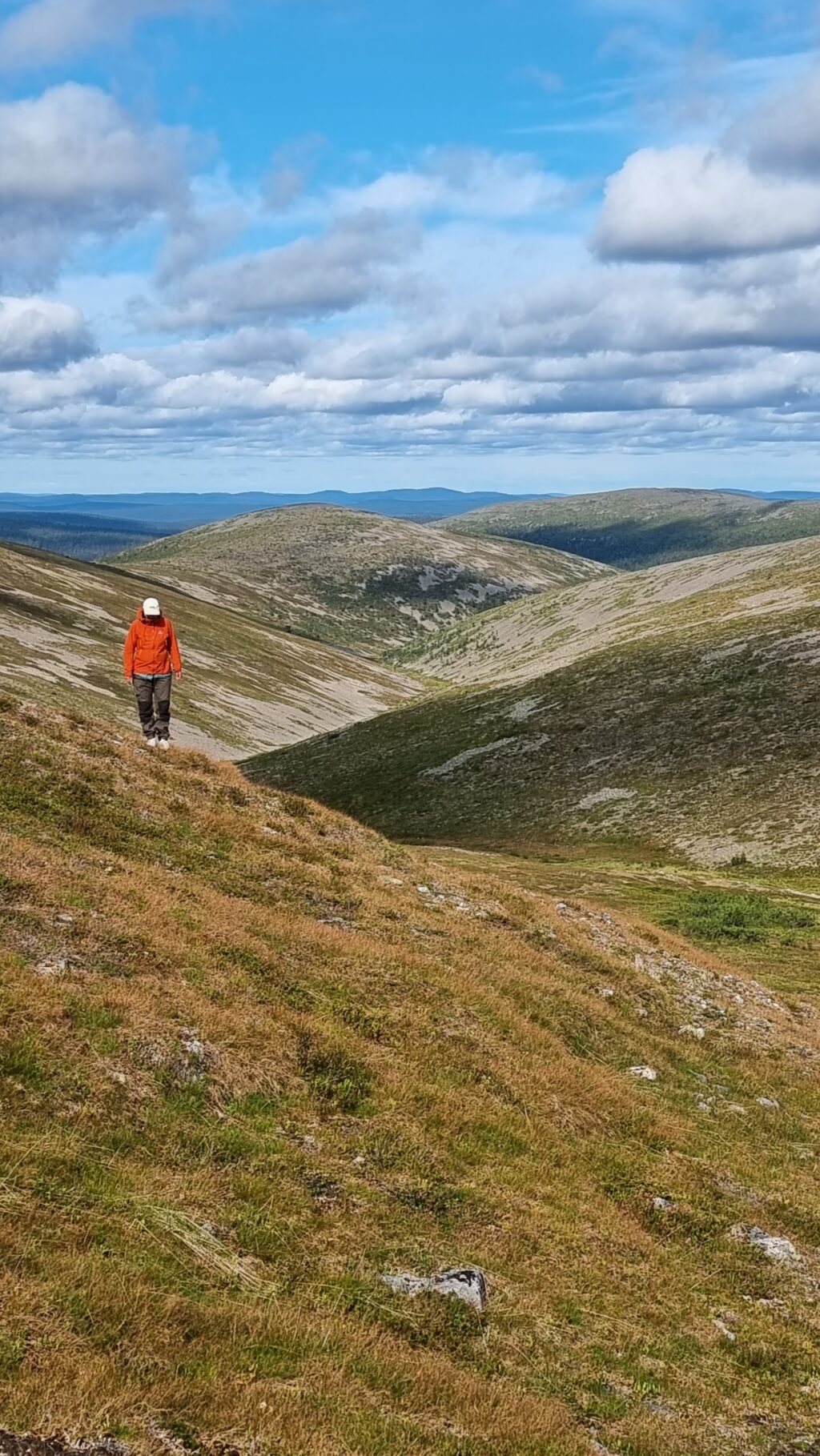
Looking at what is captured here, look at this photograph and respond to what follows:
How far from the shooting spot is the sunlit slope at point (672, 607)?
11581 cm

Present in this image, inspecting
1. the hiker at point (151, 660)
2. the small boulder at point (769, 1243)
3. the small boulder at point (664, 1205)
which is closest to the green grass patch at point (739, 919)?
the hiker at point (151, 660)

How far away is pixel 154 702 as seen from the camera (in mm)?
29031

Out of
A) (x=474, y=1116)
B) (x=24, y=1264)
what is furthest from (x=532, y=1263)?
(x=24, y=1264)

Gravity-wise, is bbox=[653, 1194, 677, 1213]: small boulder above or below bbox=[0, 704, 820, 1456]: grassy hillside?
below

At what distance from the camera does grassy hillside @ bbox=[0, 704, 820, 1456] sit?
314 inches

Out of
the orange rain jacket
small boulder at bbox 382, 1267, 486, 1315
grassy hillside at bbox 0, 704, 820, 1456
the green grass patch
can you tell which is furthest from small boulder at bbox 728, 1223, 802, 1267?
the green grass patch

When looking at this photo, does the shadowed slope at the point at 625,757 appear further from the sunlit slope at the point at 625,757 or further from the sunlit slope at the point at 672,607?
the sunlit slope at the point at 672,607

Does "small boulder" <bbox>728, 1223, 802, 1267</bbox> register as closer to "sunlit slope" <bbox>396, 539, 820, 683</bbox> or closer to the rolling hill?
the rolling hill

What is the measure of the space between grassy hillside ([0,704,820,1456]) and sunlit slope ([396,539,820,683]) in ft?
295

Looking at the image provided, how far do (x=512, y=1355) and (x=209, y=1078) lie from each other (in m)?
5.23

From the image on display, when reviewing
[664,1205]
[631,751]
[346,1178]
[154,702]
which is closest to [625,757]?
[631,751]

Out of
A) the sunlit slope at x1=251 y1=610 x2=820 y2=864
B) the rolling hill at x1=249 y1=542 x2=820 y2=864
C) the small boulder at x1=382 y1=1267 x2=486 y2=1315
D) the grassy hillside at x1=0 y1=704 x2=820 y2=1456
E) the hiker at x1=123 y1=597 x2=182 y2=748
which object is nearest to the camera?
the grassy hillside at x1=0 y1=704 x2=820 y2=1456

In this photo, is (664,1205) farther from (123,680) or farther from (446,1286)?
(123,680)

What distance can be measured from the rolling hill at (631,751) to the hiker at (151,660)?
39900 millimetres
